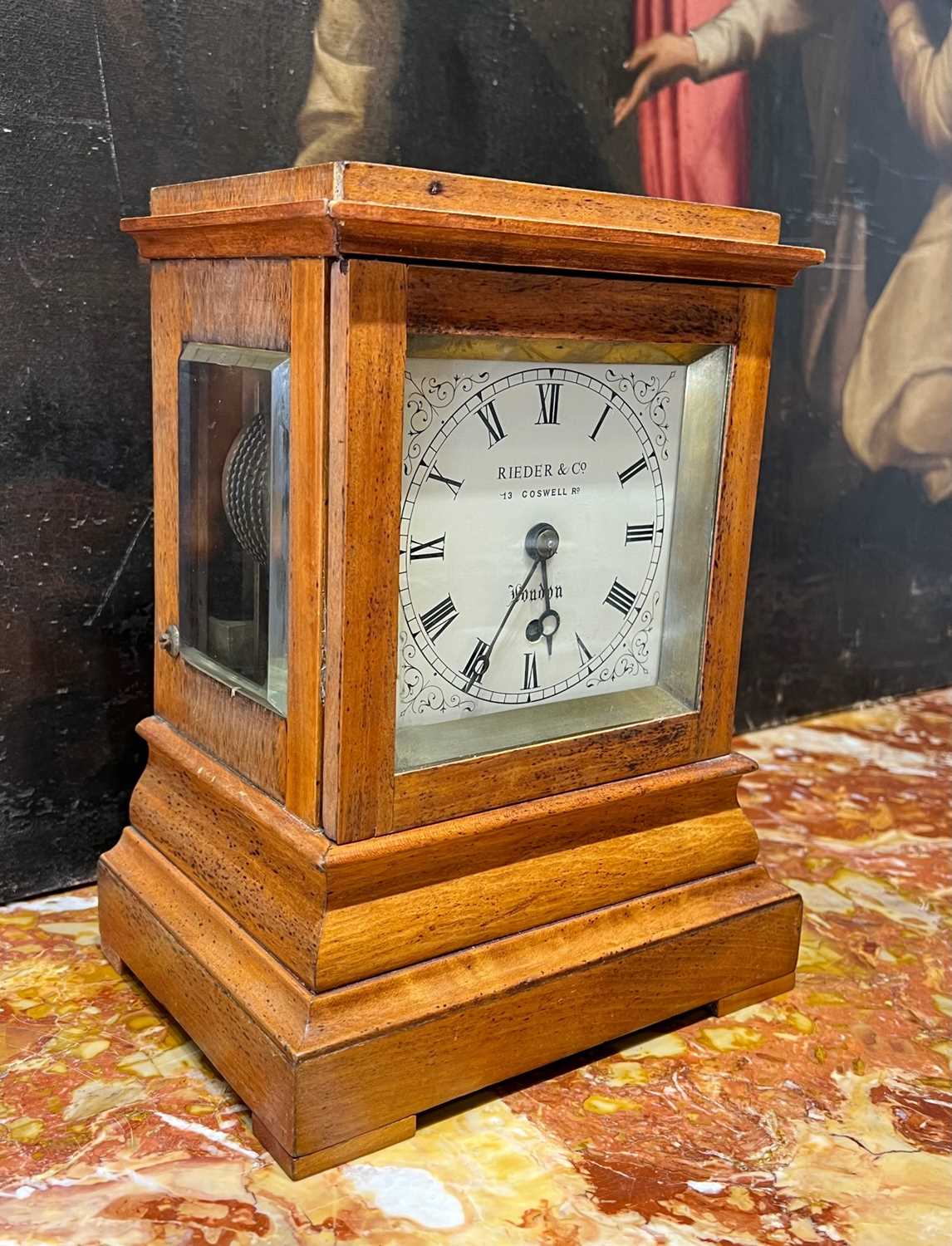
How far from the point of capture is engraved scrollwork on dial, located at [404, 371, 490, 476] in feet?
2.66

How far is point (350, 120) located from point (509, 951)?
0.76 m

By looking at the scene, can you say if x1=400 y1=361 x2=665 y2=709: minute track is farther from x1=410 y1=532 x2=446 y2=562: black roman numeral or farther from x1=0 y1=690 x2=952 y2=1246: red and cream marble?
x1=0 y1=690 x2=952 y2=1246: red and cream marble

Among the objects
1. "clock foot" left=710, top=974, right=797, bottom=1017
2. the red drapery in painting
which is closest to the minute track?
"clock foot" left=710, top=974, right=797, bottom=1017

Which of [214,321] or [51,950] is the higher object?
[214,321]

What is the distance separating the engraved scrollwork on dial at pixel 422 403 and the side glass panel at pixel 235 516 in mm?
75

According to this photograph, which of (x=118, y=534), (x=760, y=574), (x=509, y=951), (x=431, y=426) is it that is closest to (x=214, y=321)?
(x=431, y=426)

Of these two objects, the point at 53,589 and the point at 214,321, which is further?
the point at 53,589

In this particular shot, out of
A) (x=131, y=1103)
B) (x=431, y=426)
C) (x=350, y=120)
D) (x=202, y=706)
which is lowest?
(x=131, y=1103)

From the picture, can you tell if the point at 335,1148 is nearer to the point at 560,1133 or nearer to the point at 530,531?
the point at 560,1133

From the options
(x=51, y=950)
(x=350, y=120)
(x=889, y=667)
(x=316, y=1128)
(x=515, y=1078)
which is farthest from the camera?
(x=889, y=667)

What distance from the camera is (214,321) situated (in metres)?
0.89

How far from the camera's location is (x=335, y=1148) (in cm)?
81

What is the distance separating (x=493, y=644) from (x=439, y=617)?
0.05m

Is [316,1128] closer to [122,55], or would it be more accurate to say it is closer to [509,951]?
[509,951]
